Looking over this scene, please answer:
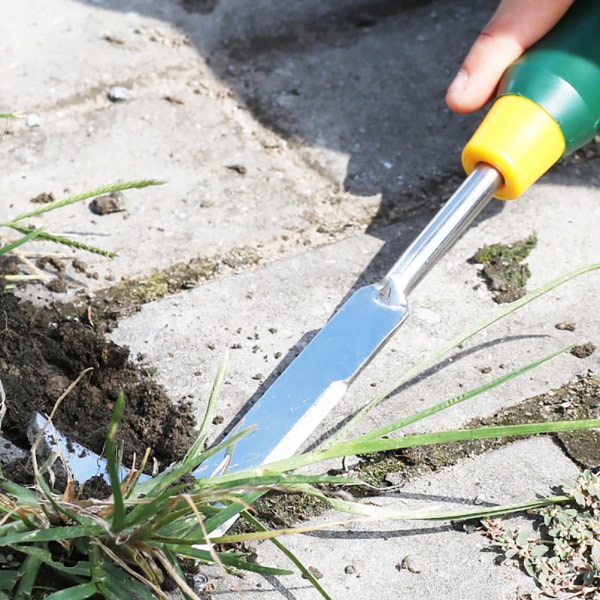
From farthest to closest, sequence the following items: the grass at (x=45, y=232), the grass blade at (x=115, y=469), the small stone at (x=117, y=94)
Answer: the small stone at (x=117, y=94) → the grass at (x=45, y=232) → the grass blade at (x=115, y=469)

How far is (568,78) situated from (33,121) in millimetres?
833

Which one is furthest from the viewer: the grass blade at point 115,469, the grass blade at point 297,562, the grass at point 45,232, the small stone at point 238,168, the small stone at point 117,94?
the small stone at point 117,94

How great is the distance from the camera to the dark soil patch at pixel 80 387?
1.07m

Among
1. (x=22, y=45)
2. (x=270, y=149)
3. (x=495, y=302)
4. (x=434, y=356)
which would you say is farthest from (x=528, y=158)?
(x=22, y=45)

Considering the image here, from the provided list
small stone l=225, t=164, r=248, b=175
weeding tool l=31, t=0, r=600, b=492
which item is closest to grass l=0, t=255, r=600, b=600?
weeding tool l=31, t=0, r=600, b=492

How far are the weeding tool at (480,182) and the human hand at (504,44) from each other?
2 cm

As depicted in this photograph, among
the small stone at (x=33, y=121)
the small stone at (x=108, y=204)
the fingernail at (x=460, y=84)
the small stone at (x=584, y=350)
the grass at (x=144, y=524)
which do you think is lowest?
the small stone at (x=33, y=121)

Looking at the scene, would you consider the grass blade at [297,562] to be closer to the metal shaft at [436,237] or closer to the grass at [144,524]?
the grass at [144,524]

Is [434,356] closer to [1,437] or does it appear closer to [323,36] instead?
[1,437]

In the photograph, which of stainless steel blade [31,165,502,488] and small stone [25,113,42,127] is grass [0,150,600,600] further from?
small stone [25,113,42,127]

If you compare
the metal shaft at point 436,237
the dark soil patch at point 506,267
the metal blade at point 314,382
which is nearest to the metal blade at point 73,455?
the metal blade at point 314,382

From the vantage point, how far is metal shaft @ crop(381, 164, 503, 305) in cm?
116

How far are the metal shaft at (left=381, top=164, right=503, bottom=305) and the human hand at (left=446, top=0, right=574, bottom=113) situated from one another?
0.15 meters

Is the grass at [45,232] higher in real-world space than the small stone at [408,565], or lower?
lower
